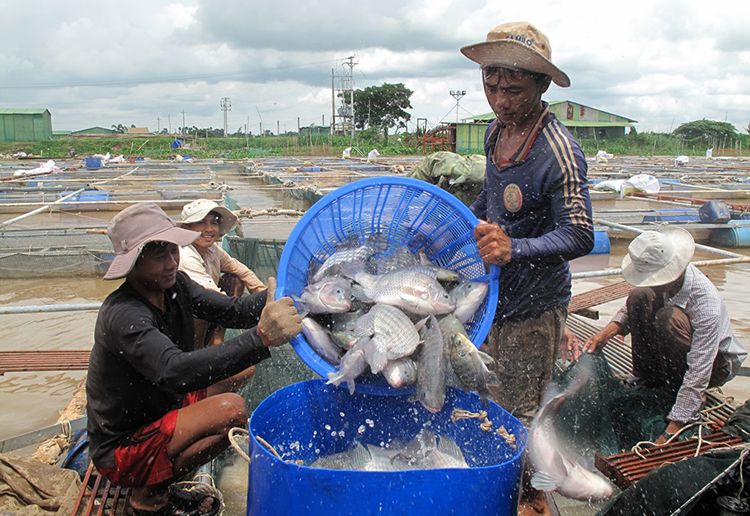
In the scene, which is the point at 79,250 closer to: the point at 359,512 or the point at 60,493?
the point at 60,493

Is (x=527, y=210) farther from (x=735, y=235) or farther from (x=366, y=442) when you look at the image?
(x=735, y=235)

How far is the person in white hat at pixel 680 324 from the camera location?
9.89ft

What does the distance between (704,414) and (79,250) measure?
28.1 feet

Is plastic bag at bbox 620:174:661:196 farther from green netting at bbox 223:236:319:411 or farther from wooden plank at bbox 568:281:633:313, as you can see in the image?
green netting at bbox 223:236:319:411

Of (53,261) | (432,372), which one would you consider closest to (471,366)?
(432,372)

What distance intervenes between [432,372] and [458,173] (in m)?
2.18

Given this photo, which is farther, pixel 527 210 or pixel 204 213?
pixel 204 213

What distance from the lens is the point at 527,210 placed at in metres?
2.50

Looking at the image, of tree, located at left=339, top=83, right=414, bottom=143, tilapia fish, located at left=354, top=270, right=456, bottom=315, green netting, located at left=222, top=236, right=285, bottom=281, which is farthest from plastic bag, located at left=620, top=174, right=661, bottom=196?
tree, located at left=339, top=83, right=414, bottom=143

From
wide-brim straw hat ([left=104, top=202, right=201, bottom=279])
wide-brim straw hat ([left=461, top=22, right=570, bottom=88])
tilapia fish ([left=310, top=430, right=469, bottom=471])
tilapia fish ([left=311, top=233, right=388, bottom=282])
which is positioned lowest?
tilapia fish ([left=310, top=430, right=469, bottom=471])

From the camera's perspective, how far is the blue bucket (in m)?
1.71

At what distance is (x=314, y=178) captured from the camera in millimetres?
17578

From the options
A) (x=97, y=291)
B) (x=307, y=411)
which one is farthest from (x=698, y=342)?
(x=97, y=291)

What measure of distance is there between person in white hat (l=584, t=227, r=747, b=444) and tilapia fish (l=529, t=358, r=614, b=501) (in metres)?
0.77
